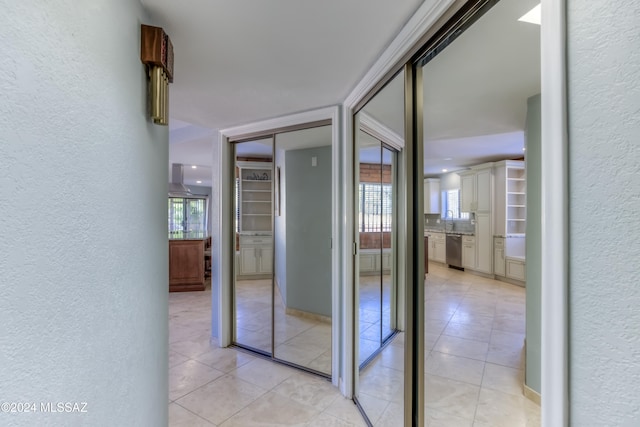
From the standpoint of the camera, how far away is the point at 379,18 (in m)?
Answer: 1.28

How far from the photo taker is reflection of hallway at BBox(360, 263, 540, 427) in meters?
2.05

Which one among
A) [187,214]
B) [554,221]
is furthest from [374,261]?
[187,214]

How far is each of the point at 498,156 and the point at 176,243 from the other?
5.90 metres

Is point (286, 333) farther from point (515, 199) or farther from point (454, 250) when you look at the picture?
point (515, 199)

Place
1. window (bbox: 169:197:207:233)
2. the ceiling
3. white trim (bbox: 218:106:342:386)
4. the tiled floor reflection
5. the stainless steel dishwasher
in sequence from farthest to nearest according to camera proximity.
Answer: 1. window (bbox: 169:197:207:233)
2. the stainless steel dishwasher
3. white trim (bbox: 218:106:342:386)
4. the tiled floor reflection
5. the ceiling

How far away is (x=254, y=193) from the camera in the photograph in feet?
16.0

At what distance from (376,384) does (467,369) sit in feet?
2.97

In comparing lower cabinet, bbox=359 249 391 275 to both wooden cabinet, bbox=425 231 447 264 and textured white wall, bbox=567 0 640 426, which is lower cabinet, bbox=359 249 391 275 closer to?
textured white wall, bbox=567 0 640 426

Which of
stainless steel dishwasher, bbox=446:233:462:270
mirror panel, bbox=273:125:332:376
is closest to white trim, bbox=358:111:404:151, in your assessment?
mirror panel, bbox=273:125:332:376

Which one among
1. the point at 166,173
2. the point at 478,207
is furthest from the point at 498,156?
the point at 166,173

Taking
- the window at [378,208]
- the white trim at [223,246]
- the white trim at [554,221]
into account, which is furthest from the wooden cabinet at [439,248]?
the white trim at [554,221]

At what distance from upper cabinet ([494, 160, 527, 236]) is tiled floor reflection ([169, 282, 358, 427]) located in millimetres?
3660

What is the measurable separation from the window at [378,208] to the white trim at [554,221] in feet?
7.23

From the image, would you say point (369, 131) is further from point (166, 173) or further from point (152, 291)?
point (152, 291)
